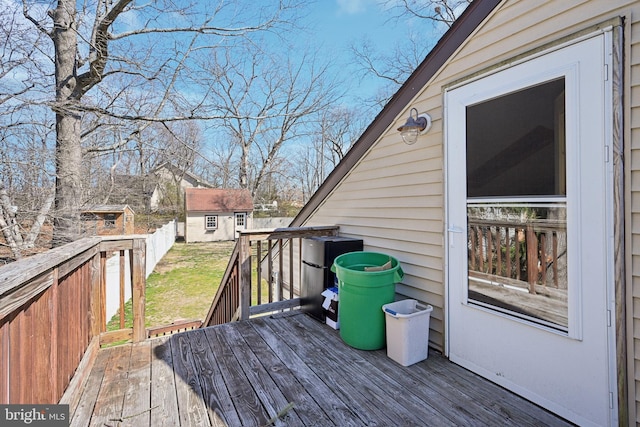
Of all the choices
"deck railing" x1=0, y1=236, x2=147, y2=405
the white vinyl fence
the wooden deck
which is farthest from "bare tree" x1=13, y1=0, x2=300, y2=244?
the wooden deck

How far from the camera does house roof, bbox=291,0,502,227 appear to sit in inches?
92.5

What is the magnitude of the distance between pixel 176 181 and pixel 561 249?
2314cm

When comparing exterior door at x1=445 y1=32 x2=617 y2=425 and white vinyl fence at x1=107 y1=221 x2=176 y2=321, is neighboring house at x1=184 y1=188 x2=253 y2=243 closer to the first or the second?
white vinyl fence at x1=107 y1=221 x2=176 y2=321

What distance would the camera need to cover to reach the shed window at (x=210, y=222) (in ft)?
62.7

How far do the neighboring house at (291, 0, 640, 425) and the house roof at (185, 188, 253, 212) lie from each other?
17.6 metres

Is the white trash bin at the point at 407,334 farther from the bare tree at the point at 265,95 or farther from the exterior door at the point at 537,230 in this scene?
the bare tree at the point at 265,95

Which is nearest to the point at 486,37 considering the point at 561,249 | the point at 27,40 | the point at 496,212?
the point at 496,212

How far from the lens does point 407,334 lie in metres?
2.38

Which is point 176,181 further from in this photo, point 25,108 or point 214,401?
point 214,401

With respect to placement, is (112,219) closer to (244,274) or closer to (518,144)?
(244,274)

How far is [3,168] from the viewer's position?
4711 mm

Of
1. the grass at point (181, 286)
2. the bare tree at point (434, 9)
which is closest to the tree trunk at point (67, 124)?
the grass at point (181, 286)

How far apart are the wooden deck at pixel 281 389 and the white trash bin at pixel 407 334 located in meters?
0.07

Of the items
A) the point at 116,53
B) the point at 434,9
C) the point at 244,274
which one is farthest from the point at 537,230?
the point at 434,9
